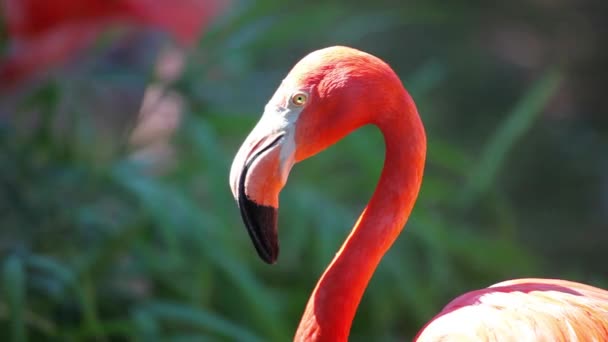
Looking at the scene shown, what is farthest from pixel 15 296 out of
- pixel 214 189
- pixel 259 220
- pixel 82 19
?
pixel 82 19

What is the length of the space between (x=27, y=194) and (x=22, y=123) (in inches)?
18.9

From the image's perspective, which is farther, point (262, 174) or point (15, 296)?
point (15, 296)

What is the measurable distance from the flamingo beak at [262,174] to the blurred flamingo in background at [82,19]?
2762mm

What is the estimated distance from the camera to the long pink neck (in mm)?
1809

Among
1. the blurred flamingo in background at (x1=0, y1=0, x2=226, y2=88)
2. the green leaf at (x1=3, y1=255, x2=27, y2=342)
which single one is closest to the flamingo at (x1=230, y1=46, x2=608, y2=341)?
the green leaf at (x1=3, y1=255, x2=27, y2=342)

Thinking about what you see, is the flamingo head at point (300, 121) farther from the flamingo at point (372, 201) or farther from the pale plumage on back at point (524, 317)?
the pale plumage on back at point (524, 317)

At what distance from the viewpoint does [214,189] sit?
126 inches

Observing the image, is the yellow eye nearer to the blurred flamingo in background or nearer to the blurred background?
the blurred background

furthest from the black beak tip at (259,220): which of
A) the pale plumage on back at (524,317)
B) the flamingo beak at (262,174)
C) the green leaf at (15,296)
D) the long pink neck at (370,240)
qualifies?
the green leaf at (15,296)

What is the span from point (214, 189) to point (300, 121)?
1532 mm

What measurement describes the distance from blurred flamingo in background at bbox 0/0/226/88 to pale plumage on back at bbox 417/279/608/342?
2781mm

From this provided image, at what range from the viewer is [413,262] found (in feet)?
12.3

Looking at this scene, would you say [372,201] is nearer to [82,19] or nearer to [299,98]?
[299,98]

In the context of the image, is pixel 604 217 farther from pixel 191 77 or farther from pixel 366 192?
pixel 191 77
